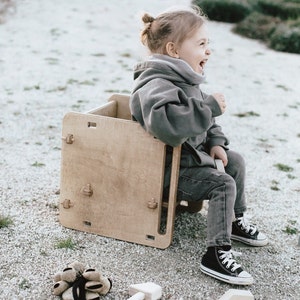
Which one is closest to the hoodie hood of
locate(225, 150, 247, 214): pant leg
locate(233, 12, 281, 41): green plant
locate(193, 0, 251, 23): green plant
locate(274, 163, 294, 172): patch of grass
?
locate(225, 150, 247, 214): pant leg

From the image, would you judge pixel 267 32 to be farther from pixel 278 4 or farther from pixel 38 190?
pixel 38 190

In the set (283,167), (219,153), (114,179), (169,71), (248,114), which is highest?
(169,71)

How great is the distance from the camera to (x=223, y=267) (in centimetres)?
278

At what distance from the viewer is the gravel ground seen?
9.21 feet

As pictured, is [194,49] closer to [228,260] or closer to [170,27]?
[170,27]

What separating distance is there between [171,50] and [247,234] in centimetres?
110

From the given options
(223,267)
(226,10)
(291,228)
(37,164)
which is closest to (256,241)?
(291,228)

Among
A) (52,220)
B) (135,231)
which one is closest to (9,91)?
(52,220)

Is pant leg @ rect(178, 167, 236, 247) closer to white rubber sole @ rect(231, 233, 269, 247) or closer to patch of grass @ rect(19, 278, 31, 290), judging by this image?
white rubber sole @ rect(231, 233, 269, 247)

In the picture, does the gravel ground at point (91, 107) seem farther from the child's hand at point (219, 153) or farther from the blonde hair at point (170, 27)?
the child's hand at point (219, 153)

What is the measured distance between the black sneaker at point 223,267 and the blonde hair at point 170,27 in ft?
3.42

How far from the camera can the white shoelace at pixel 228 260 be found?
2.78 metres

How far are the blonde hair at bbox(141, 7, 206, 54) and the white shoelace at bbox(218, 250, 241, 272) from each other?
105 centimetres

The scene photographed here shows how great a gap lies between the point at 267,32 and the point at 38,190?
849cm
